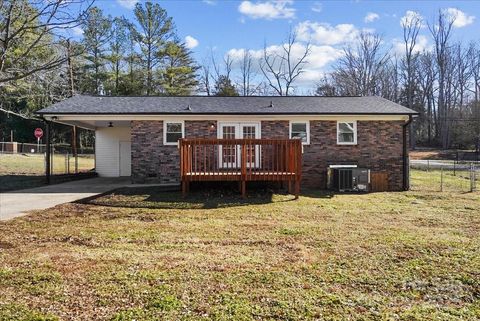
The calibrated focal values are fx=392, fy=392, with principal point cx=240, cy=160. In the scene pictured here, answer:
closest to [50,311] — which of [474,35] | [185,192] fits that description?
[185,192]

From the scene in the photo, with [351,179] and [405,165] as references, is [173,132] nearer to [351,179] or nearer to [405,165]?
[351,179]

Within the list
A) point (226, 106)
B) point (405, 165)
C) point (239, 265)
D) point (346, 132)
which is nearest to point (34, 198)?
point (226, 106)

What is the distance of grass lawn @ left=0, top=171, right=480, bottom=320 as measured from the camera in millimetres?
3328

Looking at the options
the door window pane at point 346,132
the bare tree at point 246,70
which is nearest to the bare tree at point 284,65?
the bare tree at point 246,70

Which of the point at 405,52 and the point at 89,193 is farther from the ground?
the point at 405,52

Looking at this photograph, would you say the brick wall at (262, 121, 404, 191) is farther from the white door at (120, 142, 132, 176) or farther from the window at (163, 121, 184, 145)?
the white door at (120, 142, 132, 176)

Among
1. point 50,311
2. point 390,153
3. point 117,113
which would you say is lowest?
point 50,311

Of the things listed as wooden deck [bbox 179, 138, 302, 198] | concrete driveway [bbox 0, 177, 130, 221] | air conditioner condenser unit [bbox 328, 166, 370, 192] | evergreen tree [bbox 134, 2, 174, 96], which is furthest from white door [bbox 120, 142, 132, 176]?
evergreen tree [bbox 134, 2, 174, 96]

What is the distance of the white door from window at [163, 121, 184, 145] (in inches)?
199

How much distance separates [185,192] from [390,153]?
24.8ft

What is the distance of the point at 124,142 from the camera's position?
1820 cm

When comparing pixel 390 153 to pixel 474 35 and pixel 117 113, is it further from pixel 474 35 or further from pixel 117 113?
pixel 474 35

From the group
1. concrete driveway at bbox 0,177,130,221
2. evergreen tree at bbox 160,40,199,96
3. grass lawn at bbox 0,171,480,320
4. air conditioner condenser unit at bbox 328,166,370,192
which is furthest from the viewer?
evergreen tree at bbox 160,40,199,96

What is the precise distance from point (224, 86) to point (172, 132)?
28347mm
